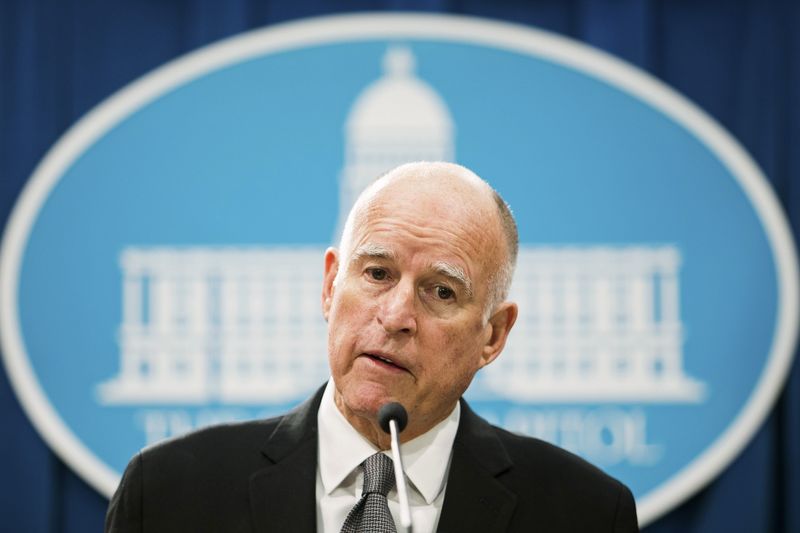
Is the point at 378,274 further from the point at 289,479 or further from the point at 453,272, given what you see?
the point at 289,479

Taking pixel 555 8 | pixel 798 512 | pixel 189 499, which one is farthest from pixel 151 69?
pixel 798 512

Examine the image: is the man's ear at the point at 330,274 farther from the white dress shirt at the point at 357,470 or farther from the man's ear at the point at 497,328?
the man's ear at the point at 497,328

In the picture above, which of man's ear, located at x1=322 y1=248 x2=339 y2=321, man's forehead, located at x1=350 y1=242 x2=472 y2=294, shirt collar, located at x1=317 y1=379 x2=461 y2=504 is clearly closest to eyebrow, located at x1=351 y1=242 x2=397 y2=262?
man's forehead, located at x1=350 y1=242 x2=472 y2=294

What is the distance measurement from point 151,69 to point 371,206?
1817 mm

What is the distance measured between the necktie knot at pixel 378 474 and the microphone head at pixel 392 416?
177mm

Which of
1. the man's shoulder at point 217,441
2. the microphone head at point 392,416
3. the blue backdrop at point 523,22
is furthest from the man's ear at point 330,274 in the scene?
the blue backdrop at point 523,22

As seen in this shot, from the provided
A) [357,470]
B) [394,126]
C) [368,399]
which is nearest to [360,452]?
[357,470]

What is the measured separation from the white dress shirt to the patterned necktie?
0.07ft

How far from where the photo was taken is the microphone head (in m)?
1.57

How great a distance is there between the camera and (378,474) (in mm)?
1737

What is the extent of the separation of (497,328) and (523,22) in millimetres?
1697

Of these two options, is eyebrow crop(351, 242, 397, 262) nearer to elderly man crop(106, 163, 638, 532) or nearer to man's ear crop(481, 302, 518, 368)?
elderly man crop(106, 163, 638, 532)

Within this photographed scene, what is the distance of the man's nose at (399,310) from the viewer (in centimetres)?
169

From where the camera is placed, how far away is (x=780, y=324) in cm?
316
